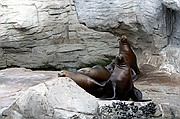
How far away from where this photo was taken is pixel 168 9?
8.27 m

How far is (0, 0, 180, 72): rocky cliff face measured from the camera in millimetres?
8328

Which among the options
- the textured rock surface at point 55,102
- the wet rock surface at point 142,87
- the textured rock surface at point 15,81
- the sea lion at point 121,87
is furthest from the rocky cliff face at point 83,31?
the textured rock surface at point 55,102

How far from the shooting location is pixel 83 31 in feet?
33.5

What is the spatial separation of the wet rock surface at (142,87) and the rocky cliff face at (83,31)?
0.46m

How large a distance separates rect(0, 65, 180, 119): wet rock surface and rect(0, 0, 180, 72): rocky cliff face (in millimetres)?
463

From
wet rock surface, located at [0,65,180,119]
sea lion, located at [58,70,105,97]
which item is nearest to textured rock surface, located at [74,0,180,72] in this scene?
wet rock surface, located at [0,65,180,119]

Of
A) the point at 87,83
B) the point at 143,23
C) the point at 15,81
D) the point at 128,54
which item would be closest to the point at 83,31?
the point at 143,23

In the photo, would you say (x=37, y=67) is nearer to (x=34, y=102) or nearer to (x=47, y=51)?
(x=47, y=51)

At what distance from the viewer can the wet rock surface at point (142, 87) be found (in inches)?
225

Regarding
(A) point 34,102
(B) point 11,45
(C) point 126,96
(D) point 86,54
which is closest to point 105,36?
(D) point 86,54

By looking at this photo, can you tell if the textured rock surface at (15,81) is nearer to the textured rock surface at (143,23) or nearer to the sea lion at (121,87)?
the sea lion at (121,87)

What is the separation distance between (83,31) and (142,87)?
328 centimetres

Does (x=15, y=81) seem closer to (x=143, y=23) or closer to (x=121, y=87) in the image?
(x=121, y=87)

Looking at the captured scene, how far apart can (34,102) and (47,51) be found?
4930 mm
